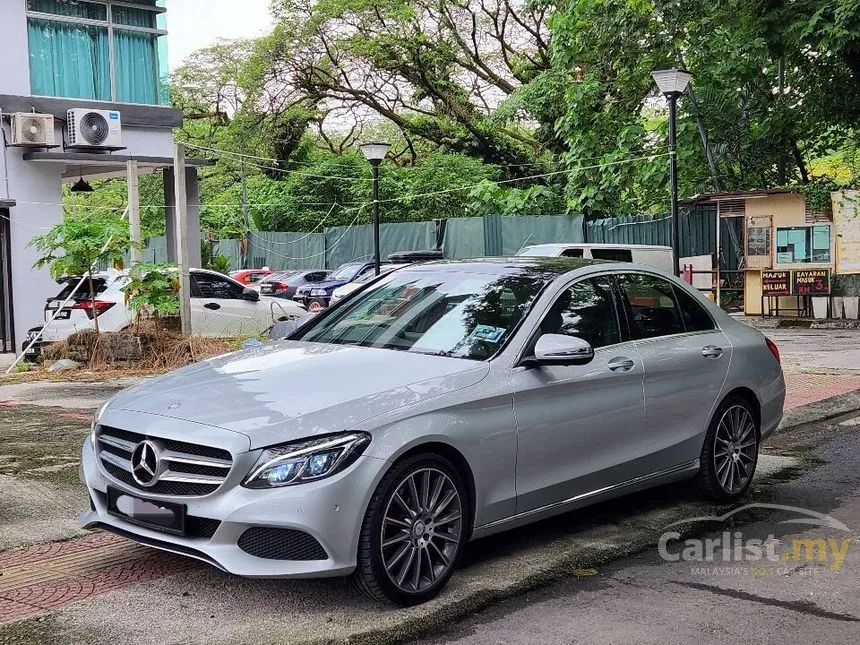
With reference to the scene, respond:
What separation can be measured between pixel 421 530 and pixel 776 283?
1908cm

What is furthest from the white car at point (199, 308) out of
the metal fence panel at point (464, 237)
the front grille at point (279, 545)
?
the metal fence panel at point (464, 237)

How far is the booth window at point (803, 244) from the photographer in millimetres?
21422

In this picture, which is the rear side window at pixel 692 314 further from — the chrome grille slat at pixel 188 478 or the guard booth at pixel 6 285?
the guard booth at pixel 6 285

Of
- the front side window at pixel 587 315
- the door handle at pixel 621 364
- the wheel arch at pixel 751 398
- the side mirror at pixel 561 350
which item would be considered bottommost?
the wheel arch at pixel 751 398

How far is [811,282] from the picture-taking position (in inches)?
847

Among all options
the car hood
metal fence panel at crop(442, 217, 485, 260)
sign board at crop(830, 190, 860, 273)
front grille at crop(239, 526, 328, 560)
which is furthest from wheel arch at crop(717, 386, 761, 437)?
metal fence panel at crop(442, 217, 485, 260)

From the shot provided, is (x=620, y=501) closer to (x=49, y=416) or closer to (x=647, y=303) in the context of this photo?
(x=647, y=303)

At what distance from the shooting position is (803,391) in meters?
11.3

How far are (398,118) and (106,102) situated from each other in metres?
21.9

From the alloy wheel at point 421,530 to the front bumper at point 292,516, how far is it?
0.65 feet

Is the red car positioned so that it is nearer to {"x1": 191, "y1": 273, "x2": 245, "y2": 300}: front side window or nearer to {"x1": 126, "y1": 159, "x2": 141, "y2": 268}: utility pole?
{"x1": 191, "y1": 273, "x2": 245, "y2": 300}: front side window

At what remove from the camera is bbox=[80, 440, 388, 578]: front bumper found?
14.0ft

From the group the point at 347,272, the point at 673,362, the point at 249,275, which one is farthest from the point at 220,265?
the point at 673,362

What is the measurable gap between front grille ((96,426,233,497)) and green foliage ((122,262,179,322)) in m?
9.92
